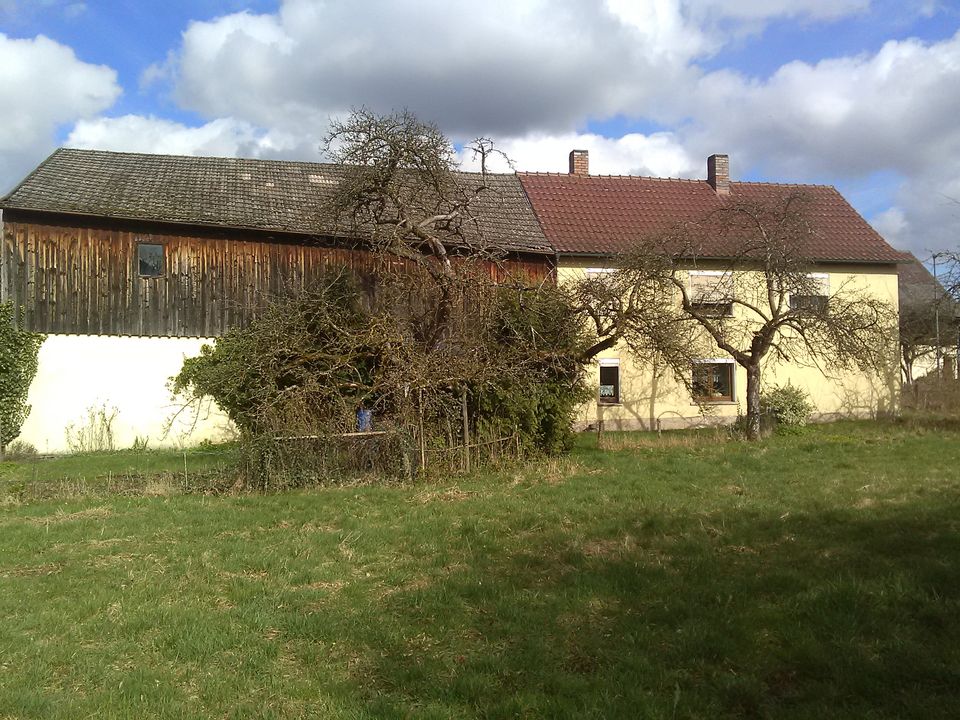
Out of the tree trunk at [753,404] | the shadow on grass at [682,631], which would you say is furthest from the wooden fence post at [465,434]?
the tree trunk at [753,404]

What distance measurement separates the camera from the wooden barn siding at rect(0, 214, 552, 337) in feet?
58.6

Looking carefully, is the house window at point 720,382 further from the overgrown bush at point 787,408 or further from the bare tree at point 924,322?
the bare tree at point 924,322

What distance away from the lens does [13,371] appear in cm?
1720

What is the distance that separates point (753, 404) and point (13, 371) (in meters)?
17.0

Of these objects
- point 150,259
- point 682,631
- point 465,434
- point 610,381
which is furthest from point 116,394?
point 682,631

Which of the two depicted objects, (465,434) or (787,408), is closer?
(465,434)

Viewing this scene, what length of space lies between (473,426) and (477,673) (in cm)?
785

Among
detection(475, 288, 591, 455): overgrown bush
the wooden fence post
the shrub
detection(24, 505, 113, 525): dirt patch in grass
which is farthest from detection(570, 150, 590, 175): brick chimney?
detection(24, 505, 113, 525): dirt patch in grass

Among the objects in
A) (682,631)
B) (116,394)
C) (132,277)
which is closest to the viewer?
(682,631)

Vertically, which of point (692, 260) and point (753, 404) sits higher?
point (692, 260)

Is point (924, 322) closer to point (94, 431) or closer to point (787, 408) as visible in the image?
point (787, 408)

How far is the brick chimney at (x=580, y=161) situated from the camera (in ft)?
82.0

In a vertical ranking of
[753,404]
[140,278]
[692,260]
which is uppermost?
[692,260]

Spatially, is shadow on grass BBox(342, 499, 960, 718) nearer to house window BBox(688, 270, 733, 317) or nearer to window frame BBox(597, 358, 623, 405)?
house window BBox(688, 270, 733, 317)
